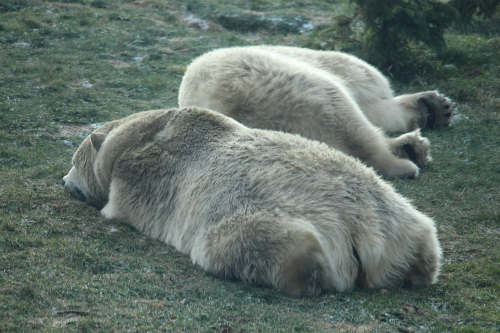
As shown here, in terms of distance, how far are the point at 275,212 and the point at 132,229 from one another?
1423mm

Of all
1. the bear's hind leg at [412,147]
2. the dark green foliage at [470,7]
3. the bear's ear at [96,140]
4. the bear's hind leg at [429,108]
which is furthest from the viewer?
the dark green foliage at [470,7]

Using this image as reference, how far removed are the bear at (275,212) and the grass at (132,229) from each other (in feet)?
0.40

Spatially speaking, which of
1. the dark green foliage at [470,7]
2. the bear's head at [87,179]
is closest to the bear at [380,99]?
the dark green foliage at [470,7]

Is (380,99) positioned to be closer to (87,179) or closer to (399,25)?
(399,25)

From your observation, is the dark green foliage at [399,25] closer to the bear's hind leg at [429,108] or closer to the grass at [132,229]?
the grass at [132,229]

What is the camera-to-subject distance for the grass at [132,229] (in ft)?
8.66

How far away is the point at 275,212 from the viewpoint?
121 inches

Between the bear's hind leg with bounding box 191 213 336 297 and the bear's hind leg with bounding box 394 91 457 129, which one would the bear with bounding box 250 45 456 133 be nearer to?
the bear's hind leg with bounding box 394 91 457 129

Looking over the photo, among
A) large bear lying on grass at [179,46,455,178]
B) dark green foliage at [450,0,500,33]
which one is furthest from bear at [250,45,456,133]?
dark green foliage at [450,0,500,33]

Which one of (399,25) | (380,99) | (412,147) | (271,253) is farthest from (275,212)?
(399,25)

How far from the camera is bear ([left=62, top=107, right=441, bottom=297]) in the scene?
2984 mm

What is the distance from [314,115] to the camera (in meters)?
4.77

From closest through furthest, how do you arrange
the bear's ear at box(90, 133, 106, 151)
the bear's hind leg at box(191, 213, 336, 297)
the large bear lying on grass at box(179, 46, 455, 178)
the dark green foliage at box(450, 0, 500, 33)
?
1. the bear's hind leg at box(191, 213, 336, 297)
2. the bear's ear at box(90, 133, 106, 151)
3. the large bear lying on grass at box(179, 46, 455, 178)
4. the dark green foliage at box(450, 0, 500, 33)

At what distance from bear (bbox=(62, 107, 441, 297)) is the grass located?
0.12 meters
